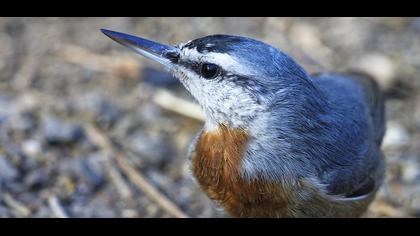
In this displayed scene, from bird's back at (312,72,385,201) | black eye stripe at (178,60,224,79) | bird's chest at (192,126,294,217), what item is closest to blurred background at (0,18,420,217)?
bird's chest at (192,126,294,217)

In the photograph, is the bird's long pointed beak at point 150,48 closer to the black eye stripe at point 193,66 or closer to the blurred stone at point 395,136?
the black eye stripe at point 193,66

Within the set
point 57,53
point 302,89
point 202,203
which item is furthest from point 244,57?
point 57,53

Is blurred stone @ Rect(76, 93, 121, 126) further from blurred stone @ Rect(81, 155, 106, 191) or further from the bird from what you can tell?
the bird

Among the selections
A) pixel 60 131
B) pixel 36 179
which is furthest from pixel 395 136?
pixel 36 179

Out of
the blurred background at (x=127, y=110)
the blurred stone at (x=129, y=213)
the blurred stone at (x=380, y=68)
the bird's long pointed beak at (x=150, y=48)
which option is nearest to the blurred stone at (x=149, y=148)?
the blurred background at (x=127, y=110)

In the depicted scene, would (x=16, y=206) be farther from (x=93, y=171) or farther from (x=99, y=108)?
(x=99, y=108)
